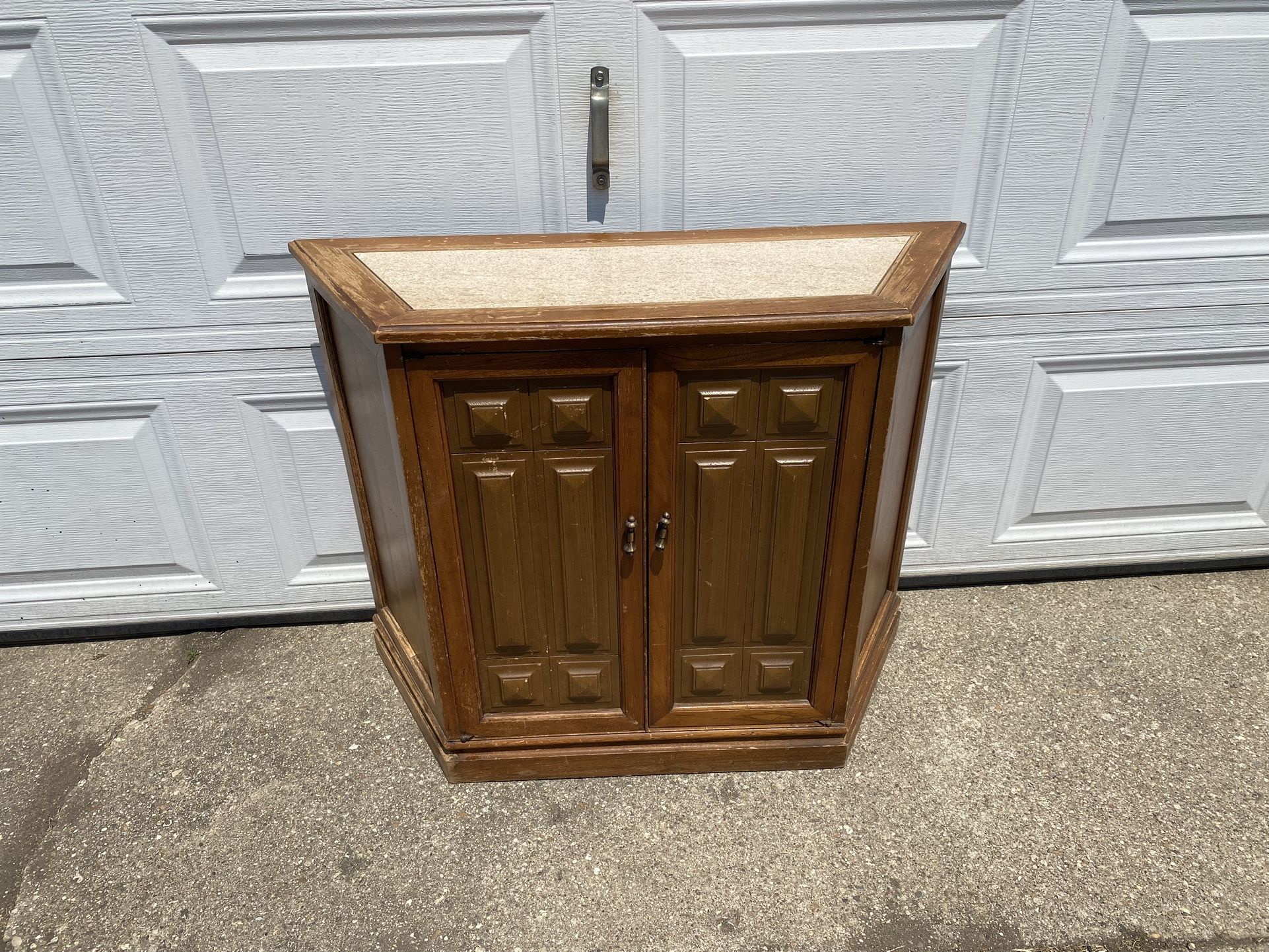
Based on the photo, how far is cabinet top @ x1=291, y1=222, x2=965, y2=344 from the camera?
158cm

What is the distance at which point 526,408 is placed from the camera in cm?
170

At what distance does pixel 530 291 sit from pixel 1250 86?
6.30ft

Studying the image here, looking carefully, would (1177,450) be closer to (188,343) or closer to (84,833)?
(188,343)

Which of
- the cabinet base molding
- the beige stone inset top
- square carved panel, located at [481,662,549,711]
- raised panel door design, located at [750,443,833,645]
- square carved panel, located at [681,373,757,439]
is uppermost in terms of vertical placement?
the beige stone inset top

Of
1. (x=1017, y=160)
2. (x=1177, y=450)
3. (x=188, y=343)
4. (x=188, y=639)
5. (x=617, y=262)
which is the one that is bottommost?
(x=188, y=639)

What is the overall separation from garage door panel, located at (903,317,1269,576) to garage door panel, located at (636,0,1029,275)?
51cm

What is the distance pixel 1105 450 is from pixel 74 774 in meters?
3.11

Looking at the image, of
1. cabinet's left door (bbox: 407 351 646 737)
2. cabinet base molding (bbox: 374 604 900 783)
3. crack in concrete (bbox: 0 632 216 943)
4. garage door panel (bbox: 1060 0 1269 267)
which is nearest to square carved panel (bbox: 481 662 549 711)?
cabinet's left door (bbox: 407 351 646 737)

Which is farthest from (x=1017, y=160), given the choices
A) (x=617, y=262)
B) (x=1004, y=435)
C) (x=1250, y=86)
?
(x=617, y=262)

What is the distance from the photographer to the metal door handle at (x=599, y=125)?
2.03 metres

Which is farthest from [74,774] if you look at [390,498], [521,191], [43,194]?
[521,191]

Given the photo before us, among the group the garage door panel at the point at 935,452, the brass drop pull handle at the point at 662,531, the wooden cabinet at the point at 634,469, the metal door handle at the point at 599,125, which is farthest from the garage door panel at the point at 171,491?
the garage door panel at the point at 935,452

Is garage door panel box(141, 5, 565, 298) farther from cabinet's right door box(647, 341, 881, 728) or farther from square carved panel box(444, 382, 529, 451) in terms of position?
cabinet's right door box(647, 341, 881, 728)

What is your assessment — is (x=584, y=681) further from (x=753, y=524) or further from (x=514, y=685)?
(x=753, y=524)
